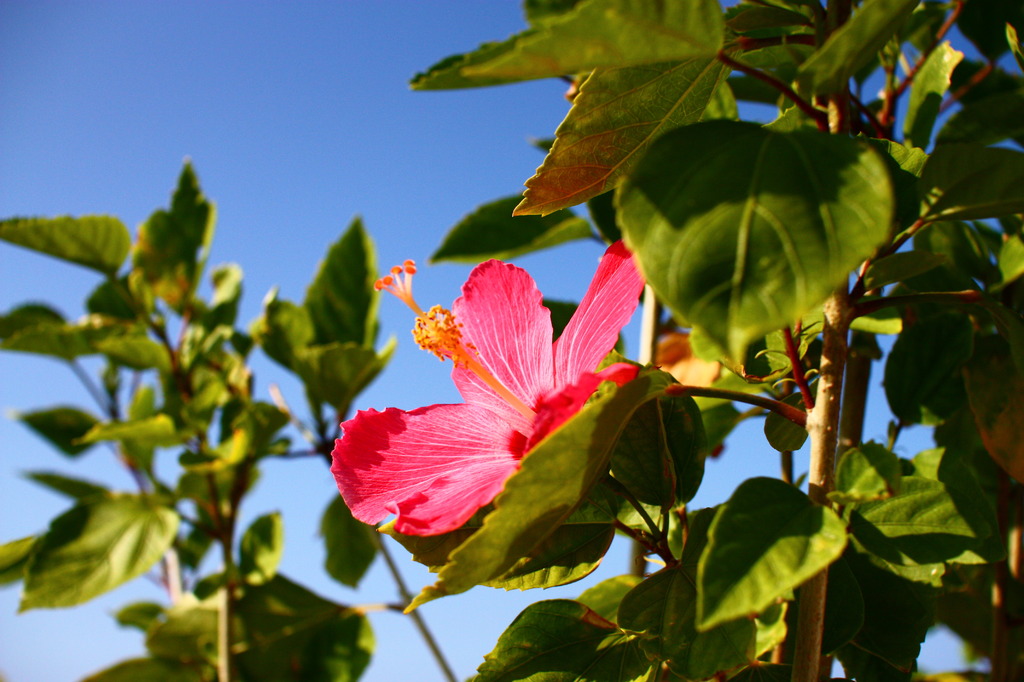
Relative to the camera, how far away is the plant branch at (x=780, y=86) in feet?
1.59

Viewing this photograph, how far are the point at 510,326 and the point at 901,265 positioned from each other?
287 mm

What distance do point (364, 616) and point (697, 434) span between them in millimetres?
989

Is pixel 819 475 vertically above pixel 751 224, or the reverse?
pixel 751 224

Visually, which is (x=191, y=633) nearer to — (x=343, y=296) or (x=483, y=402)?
(x=343, y=296)

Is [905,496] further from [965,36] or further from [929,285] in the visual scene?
[965,36]

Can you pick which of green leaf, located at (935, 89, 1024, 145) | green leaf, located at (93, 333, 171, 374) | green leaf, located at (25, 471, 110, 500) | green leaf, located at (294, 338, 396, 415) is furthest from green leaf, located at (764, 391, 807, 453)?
green leaf, located at (25, 471, 110, 500)

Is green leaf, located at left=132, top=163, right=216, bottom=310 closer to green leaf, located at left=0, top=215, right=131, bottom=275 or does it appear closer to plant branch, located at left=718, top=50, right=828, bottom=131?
green leaf, located at left=0, top=215, right=131, bottom=275

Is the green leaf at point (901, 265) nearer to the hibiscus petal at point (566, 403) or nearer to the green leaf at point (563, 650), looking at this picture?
the hibiscus petal at point (566, 403)

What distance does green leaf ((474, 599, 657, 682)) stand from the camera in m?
0.59

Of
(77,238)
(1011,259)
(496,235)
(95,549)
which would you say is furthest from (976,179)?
(77,238)

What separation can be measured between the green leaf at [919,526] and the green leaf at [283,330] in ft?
3.58

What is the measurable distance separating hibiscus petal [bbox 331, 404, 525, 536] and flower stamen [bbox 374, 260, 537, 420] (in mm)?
26

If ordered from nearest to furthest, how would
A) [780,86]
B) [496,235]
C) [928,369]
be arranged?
[780,86] → [928,369] → [496,235]

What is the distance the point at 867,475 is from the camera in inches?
18.4
